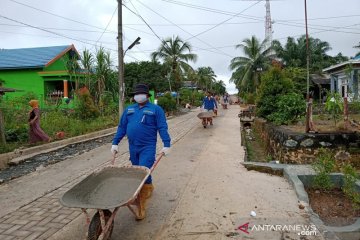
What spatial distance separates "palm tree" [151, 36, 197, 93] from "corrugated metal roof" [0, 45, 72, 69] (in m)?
11.4

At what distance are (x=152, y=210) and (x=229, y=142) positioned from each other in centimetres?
678

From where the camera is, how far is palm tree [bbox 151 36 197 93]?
120 ft

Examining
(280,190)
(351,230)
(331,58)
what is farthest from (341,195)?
(331,58)

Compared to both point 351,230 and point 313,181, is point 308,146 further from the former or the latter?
point 351,230

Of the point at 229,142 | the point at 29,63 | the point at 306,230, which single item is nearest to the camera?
the point at 306,230

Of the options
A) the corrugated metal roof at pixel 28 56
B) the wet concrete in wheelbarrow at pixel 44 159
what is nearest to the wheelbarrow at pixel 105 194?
the wet concrete in wheelbarrow at pixel 44 159

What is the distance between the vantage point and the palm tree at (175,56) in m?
36.7

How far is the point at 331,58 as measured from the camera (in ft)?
145

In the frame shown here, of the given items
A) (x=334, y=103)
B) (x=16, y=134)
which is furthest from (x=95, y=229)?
(x=16, y=134)

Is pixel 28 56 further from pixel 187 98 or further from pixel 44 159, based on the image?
pixel 44 159

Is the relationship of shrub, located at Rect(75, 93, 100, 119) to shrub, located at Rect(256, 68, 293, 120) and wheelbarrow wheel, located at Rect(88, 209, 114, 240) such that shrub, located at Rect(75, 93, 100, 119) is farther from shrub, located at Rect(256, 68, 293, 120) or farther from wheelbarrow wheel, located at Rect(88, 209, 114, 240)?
wheelbarrow wheel, located at Rect(88, 209, 114, 240)

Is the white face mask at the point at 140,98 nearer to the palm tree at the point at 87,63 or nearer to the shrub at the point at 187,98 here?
the palm tree at the point at 87,63

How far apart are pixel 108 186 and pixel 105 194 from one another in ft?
0.58

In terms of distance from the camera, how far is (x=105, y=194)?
4410mm
